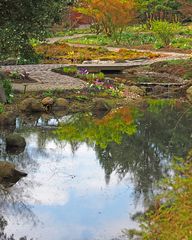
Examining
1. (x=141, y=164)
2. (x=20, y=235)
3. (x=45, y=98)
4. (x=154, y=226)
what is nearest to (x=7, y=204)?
(x=20, y=235)

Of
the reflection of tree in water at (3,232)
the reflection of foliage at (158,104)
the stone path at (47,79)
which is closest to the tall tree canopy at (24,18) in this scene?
the stone path at (47,79)

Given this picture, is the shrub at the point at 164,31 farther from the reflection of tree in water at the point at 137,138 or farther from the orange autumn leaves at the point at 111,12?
the reflection of tree in water at the point at 137,138

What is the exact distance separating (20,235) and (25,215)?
0.91 meters

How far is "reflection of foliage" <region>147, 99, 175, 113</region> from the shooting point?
1998 centimetres

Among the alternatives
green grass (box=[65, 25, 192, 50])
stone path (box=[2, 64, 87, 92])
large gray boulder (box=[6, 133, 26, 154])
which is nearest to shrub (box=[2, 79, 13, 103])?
stone path (box=[2, 64, 87, 92])

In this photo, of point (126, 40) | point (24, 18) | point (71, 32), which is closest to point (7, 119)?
point (24, 18)

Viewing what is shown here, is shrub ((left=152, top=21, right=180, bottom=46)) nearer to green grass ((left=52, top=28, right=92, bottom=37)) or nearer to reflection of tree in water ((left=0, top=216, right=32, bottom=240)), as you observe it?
green grass ((left=52, top=28, right=92, bottom=37))

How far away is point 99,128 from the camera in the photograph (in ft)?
54.8

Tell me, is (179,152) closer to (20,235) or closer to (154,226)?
(20,235)

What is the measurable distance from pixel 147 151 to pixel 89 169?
2306 mm

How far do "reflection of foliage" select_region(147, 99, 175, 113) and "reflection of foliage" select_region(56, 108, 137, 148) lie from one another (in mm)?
1394

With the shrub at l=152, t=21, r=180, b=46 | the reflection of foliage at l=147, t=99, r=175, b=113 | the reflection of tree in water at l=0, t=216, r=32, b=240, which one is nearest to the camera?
the reflection of tree in water at l=0, t=216, r=32, b=240

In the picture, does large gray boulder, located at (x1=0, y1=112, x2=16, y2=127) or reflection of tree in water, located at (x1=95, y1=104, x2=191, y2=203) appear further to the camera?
large gray boulder, located at (x1=0, y1=112, x2=16, y2=127)

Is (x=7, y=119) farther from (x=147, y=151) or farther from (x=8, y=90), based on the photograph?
(x=147, y=151)
